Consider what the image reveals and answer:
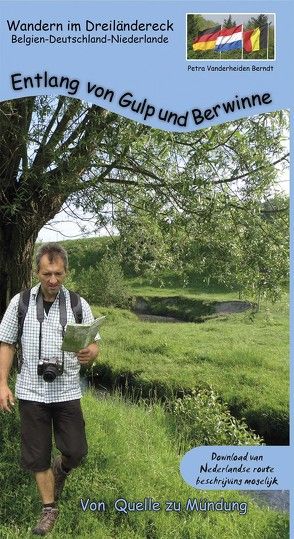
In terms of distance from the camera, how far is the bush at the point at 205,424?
704cm

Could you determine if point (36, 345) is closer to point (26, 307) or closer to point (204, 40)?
point (26, 307)

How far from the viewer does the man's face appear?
4.88 metres

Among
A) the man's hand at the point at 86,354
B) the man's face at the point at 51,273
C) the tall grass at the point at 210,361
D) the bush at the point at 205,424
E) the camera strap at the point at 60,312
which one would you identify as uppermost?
the man's face at the point at 51,273

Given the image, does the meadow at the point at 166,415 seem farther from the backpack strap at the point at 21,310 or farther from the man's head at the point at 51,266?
the man's head at the point at 51,266

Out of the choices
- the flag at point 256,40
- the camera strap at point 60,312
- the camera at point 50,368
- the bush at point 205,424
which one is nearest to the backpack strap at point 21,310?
the camera strap at point 60,312

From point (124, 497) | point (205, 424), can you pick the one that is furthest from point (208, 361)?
point (124, 497)

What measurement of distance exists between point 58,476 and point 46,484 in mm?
234

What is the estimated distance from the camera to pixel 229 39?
5.40 meters

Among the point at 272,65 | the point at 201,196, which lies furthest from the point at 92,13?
the point at 201,196

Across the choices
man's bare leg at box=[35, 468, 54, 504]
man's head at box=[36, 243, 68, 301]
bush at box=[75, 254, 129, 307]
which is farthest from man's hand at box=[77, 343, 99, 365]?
bush at box=[75, 254, 129, 307]

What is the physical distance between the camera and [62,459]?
17.7ft

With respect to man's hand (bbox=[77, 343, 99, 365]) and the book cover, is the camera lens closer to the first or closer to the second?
man's hand (bbox=[77, 343, 99, 365])

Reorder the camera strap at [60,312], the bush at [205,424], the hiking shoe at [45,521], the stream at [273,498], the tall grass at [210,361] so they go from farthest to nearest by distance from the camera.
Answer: the tall grass at [210,361], the bush at [205,424], the stream at [273,498], the hiking shoe at [45,521], the camera strap at [60,312]

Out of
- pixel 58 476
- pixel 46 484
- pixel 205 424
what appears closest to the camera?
pixel 46 484
